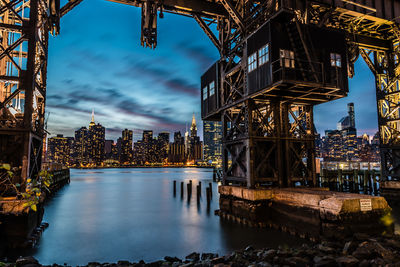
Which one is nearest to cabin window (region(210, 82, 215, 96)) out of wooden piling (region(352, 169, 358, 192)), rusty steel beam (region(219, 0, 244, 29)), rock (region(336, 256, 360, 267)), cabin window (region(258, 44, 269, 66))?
rusty steel beam (region(219, 0, 244, 29))

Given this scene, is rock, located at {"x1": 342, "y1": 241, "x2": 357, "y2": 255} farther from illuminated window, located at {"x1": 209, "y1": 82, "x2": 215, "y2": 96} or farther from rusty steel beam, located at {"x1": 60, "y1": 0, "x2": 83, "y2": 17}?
rusty steel beam, located at {"x1": 60, "y1": 0, "x2": 83, "y2": 17}

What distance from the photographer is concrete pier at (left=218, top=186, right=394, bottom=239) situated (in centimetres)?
1130

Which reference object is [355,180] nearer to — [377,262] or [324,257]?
[377,262]

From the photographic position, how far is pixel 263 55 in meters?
→ 15.7

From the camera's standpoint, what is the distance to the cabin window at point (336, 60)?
1670 cm

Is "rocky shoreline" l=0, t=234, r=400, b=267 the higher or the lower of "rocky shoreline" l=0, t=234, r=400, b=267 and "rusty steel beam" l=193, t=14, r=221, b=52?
the lower

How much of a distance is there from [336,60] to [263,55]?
5083 millimetres

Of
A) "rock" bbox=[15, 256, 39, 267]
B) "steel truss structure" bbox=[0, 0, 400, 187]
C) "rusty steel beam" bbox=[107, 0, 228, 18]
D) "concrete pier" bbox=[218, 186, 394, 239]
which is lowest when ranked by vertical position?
"rock" bbox=[15, 256, 39, 267]

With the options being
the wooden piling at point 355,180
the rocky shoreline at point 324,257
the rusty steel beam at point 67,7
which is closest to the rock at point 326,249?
the rocky shoreline at point 324,257

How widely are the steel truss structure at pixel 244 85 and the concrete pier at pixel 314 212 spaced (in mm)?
1567

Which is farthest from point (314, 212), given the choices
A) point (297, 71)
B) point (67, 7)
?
point (67, 7)

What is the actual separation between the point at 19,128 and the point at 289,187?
15607 millimetres

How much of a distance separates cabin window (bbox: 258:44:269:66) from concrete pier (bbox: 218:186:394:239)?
7.64 m

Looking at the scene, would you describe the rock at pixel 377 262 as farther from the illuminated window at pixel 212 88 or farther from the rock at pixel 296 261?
the illuminated window at pixel 212 88
